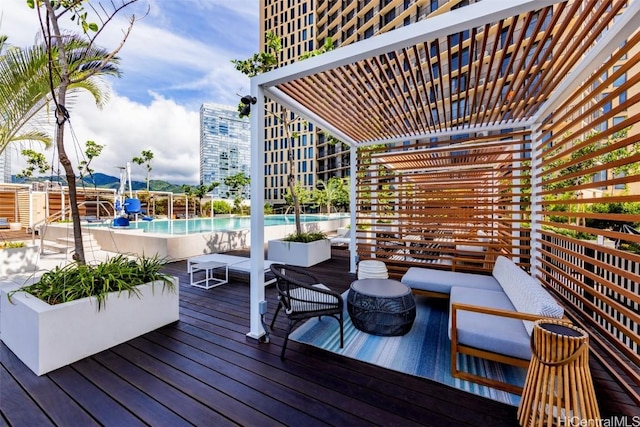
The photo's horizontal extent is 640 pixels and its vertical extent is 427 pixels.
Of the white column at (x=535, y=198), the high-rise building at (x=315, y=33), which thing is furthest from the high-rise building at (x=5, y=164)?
the high-rise building at (x=315, y=33)

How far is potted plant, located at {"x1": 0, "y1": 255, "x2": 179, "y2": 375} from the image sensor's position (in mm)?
2416

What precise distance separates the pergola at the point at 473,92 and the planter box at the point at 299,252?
1.34 meters

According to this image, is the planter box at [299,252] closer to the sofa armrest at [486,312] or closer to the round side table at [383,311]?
the round side table at [383,311]

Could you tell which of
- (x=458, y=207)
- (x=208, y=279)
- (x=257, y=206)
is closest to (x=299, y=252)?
(x=208, y=279)

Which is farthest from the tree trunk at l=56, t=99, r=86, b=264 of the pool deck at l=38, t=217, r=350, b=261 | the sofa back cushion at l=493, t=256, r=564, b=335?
the sofa back cushion at l=493, t=256, r=564, b=335

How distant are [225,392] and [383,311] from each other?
1.73 metres

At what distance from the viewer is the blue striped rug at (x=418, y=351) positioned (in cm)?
235

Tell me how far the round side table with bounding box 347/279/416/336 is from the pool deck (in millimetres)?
5244

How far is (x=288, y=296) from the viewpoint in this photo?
2.82m

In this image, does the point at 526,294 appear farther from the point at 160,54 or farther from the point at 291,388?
the point at 160,54

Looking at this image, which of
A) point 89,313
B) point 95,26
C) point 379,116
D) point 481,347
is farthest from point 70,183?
point 481,347

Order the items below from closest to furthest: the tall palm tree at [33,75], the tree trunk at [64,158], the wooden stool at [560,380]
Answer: the wooden stool at [560,380], the tree trunk at [64,158], the tall palm tree at [33,75]

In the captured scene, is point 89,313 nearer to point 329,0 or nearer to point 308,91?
point 308,91

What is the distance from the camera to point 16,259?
17.2 feet
